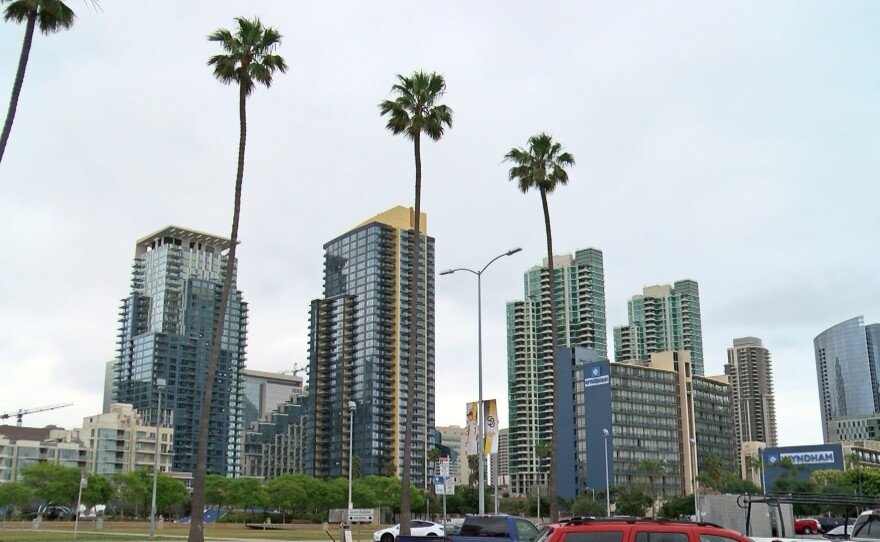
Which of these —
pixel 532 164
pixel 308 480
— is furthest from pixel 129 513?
pixel 532 164

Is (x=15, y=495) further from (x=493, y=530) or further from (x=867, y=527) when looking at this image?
(x=867, y=527)

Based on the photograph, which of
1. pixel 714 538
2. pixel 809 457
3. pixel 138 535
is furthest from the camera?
pixel 809 457

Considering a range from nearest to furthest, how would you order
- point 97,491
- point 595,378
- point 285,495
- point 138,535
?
point 138,535 → point 97,491 → point 285,495 → point 595,378

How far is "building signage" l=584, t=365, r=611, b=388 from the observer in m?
192

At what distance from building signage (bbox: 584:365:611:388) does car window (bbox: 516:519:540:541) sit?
554 feet

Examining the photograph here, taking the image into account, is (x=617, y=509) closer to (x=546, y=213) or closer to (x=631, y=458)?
(x=631, y=458)

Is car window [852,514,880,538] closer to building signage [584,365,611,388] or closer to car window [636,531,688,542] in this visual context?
car window [636,531,688,542]

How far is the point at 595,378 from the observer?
193875 millimetres

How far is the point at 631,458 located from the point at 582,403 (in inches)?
631

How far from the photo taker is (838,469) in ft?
513

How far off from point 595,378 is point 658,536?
606 ft

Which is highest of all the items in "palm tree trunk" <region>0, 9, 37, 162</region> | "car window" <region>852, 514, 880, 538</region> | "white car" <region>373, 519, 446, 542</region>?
"palm tree trunk" <region>0, 9, 37, 162</region>

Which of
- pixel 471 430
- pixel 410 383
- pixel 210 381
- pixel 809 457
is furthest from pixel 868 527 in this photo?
pixel 809 457

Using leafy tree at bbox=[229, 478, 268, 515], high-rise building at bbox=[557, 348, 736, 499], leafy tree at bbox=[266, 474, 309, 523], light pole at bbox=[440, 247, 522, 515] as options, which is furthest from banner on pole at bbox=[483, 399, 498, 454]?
high-rise building at bbox=[557, 348, 736, 499]
